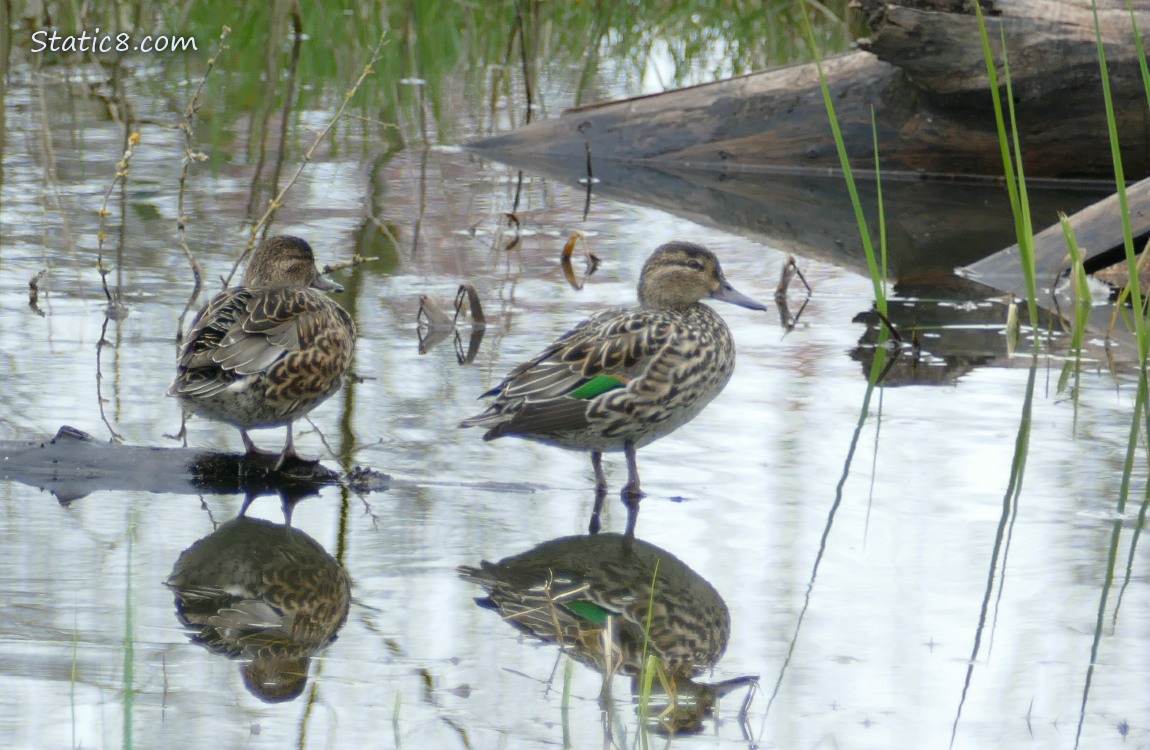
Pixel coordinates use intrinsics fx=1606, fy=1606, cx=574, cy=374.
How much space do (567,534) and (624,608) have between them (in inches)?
23.3

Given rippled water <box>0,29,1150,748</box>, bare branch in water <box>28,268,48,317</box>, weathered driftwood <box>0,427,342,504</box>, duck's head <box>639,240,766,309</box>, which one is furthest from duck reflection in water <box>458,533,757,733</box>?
bare branch in water <box>28,268,48,317</box>

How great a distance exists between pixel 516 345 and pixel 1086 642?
332 cm

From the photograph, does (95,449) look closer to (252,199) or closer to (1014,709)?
(1014,709)

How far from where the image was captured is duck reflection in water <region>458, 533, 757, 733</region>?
3561 mm

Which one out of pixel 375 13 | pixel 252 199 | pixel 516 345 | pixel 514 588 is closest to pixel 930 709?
pixel 514 588

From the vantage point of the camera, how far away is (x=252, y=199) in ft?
30.5

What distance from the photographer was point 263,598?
13.3 ft

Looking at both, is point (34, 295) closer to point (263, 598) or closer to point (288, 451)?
point (288, 451)

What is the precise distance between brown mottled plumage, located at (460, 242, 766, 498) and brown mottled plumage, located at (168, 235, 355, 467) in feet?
1.79

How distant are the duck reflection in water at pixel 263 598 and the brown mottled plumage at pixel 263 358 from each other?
41cm

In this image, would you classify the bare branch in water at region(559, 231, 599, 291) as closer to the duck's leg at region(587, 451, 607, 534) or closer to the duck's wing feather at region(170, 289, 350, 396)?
the duck's wing feather at region(170, 289, 350, 396)

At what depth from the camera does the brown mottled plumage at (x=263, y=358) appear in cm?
484
